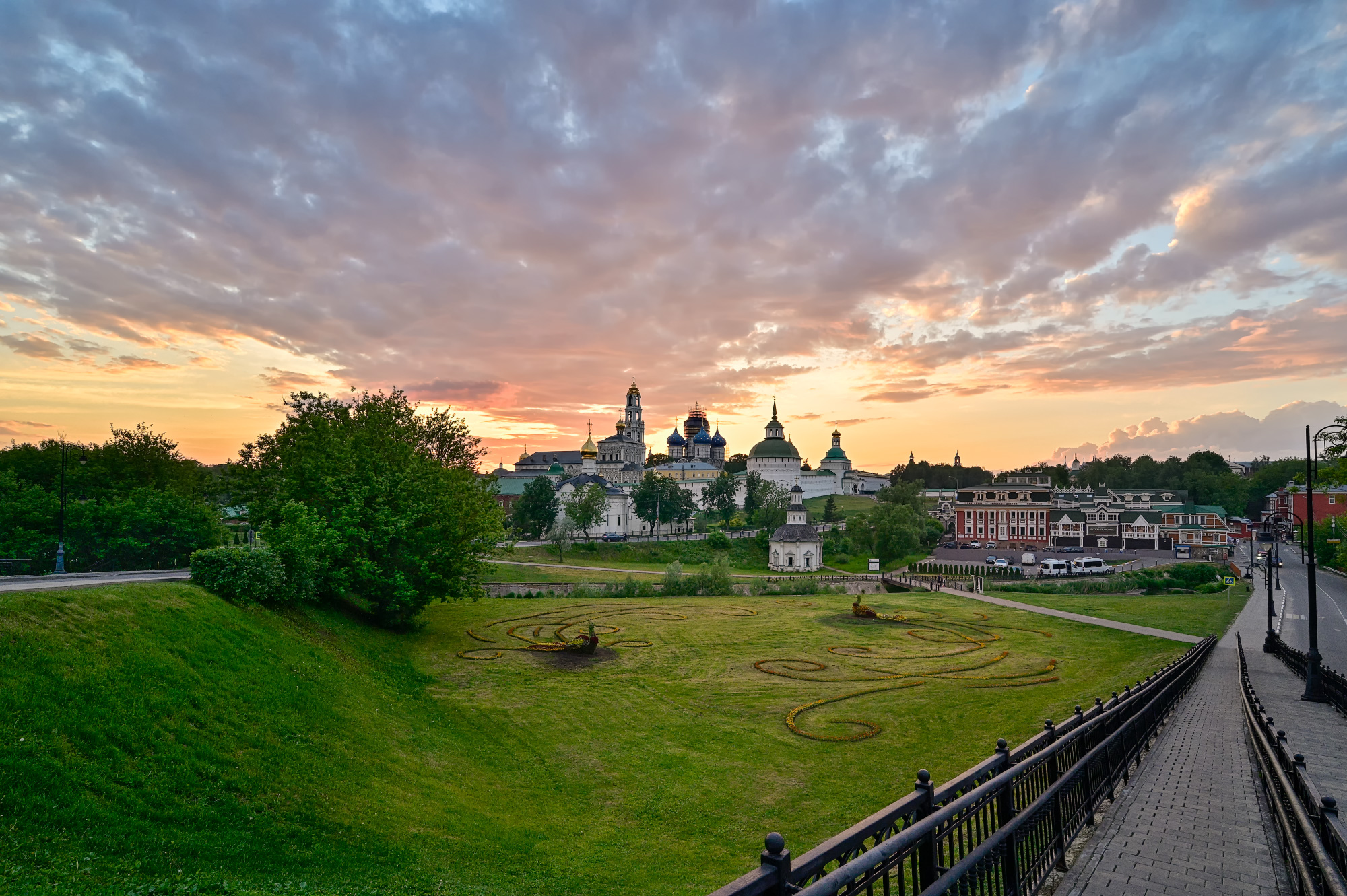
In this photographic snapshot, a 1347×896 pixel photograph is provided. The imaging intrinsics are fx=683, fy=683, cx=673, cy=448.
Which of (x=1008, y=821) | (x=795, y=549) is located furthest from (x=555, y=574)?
(x=1008, y=821)

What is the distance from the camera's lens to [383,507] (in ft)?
94.4

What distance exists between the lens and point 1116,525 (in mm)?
86688

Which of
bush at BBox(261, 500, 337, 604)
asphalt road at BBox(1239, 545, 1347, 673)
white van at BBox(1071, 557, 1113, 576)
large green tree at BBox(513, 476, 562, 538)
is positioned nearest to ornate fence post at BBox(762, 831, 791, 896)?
bush at BBox(261, 500, 337, 604)

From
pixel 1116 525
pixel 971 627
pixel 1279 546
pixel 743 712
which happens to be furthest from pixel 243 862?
pixel 1279 546

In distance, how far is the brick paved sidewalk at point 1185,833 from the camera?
662 centimetres

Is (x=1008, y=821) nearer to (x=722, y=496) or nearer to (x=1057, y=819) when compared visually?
(x=1057, y=819)

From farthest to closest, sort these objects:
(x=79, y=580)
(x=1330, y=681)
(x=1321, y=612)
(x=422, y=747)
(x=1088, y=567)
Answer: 1. (x=1088, y=567)
2. (x=1321, y=612)
3. (x=79, y=580)
4. (x=1330, y=681)
5. (x=422, y=747)

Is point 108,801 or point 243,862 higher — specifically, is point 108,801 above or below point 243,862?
above

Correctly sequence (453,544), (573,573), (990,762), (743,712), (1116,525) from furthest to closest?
(1116,525), (573,573), (453,544), (743,712), (990,762)

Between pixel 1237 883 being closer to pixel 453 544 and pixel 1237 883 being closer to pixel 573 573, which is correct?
pixel 453 544

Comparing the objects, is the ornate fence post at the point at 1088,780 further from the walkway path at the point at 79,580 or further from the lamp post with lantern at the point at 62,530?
the lamp post with lantern at the point at 62,530

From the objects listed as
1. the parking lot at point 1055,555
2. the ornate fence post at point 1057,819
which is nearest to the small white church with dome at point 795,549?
the parking lot at point 1055,555

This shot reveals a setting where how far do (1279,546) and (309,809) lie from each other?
437 ft

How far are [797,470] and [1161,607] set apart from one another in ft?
325
